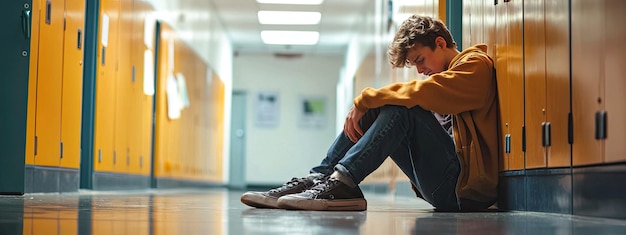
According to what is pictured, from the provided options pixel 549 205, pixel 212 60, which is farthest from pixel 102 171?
pixel 212 60

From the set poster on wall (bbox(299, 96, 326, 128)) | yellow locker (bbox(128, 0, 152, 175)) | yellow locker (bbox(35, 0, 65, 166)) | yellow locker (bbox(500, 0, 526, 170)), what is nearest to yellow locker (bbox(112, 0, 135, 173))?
→ yellow locker (bbox(128, 0, 152, 175))

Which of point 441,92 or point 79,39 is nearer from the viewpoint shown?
point 441,92

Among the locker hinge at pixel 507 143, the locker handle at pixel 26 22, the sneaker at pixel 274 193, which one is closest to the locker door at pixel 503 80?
the locker hinge at pixel 507 143

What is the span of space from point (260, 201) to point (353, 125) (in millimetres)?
390

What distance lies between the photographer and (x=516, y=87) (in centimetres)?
235

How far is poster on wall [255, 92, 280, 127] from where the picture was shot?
592 inches

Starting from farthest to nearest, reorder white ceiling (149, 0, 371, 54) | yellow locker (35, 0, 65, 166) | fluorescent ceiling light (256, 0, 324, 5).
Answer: fluorescent ceiling light (256, 0, 324, 5), white ceiling (149, 0, 371, 54), yellow locker (35, 0, 65, 166)

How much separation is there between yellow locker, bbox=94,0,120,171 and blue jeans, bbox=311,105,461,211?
3541 mm

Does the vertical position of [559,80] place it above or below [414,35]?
below

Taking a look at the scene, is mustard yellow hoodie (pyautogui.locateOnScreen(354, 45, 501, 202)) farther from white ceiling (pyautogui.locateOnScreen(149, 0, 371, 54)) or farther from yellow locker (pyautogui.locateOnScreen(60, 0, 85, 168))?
white ceiling (pyautogui.locateOnScreen(149, 0, 371, 54))

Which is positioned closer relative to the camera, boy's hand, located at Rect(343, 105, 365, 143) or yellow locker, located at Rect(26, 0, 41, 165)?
boy's hand, located at Rect(343, 105, 365, 143)

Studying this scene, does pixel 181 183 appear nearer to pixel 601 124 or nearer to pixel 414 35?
pixel 414 35

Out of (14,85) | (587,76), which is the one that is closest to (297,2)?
(14,85)

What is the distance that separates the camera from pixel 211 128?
40.0ft
